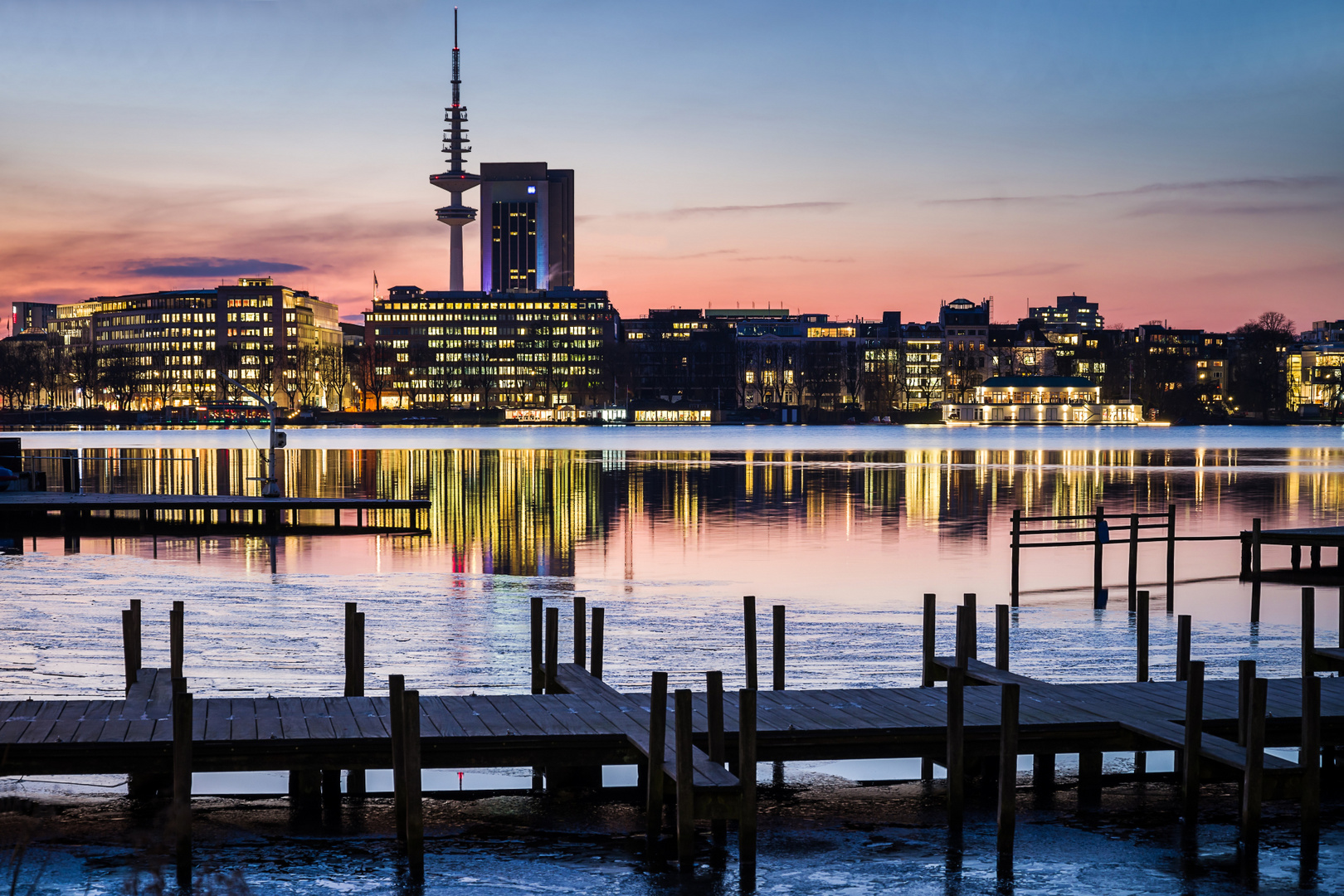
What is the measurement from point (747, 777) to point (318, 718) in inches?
164

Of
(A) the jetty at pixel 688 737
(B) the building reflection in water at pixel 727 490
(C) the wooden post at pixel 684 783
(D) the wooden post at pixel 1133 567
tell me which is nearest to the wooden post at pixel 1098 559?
(D) the wooden post at pixel 1133 567

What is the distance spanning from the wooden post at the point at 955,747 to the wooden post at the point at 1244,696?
2.24 metres

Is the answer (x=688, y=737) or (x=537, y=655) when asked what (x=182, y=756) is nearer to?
(x=688, y=737)

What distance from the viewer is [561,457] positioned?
4439 inches

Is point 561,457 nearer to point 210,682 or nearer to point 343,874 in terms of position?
point 210,682

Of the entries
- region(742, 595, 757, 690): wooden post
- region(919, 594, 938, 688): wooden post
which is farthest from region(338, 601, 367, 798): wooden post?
region(919, 594, 938, 688): wooden post

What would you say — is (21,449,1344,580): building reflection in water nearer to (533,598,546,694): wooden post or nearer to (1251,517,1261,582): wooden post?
(1251,517,1261,582): wooden post

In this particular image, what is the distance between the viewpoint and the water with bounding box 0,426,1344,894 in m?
12.9

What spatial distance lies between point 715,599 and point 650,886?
18.0m

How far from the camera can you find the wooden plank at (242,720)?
13.1m

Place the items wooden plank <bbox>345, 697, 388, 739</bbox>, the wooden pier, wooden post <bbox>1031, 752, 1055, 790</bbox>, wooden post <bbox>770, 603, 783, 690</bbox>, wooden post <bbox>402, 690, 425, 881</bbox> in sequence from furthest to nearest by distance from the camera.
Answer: the wooden pier → wooden post <bbox>770, 603, 783, 690</bbox> → wooden post <bbox>1031, 752, 1055, 790</bbox> → wooden plank <bbox>345, 697, 388, 739</bbox> → wooden post <bbox>402, 690, 425, 881</bbox>

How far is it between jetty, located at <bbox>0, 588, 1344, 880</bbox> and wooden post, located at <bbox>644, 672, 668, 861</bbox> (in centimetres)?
2

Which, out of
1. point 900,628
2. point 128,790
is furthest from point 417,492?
point 128,790

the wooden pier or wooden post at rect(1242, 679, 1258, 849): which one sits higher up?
wooden post at rect(1242, 679, 1258, 849)
